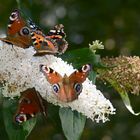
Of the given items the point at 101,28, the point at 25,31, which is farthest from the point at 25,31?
the point at 101,28

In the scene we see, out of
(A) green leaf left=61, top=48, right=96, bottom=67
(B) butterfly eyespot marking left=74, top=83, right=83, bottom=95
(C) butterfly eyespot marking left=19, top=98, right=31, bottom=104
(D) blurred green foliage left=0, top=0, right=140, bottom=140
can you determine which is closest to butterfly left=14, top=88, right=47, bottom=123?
(C) butterfly eyespot marking left=19, top=98, right=31, bottom=104

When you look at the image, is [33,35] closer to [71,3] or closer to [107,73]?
[107,73]

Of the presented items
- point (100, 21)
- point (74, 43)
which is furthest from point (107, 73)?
point (100, 21)

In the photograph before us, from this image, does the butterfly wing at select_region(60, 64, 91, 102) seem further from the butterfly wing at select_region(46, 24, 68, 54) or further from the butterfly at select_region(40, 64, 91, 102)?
the butterfly wing at select_region(46, 24, 68, 54)

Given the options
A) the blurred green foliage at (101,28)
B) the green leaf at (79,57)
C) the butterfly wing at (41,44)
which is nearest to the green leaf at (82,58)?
the green leaf at (79,57)

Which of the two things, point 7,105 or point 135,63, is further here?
point 135,63

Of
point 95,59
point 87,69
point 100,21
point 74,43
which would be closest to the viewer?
point 87,69

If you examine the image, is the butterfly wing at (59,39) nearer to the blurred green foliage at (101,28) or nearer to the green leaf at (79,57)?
the green leaf at (79,57)
